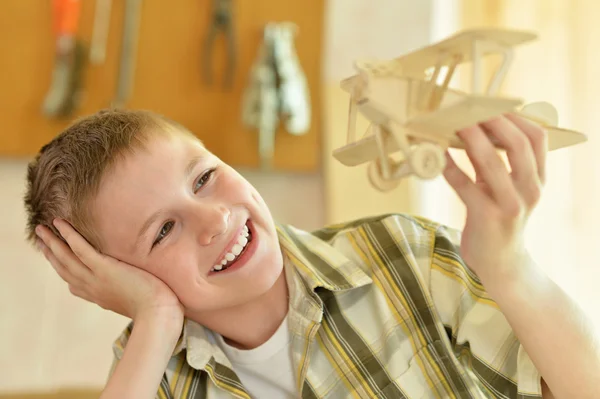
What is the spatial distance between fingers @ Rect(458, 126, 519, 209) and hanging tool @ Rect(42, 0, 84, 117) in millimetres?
1369

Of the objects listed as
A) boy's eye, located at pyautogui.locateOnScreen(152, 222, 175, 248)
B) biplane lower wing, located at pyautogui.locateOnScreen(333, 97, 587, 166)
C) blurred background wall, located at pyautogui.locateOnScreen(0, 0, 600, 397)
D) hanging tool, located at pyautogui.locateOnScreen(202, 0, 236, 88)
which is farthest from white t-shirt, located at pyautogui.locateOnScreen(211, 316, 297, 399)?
hanging tool, located at pyautogui.locateOnScreen(202, 0, 236, 88)

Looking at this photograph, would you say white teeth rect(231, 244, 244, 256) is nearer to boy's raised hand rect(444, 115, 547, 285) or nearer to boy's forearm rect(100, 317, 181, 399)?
boy's forearm rect(100, 317, 181, 399)

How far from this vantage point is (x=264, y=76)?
5.78ft

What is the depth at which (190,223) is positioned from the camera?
90 cm

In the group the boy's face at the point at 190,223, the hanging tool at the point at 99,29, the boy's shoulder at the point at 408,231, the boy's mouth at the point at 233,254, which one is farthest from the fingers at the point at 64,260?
the hanging tool at the point at 99,29

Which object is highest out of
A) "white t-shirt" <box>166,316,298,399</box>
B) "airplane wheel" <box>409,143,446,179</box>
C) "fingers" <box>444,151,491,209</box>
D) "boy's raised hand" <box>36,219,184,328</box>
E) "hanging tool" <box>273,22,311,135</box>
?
"hanging tool" <box>273,22,311,135</box>

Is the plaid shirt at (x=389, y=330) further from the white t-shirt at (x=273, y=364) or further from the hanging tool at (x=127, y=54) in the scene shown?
the hanging tool at (x=127, y=54)

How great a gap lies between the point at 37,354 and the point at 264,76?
0.97 m

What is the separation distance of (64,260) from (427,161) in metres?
0.64

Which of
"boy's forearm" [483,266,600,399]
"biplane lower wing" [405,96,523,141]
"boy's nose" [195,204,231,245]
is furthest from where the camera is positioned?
"boy's nose" [195,204,231,245]

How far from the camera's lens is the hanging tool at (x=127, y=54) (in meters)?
1.81

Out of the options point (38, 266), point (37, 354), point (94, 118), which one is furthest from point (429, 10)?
point (37, 354)

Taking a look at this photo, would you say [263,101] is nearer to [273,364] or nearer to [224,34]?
[224,34]

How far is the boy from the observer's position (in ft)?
2.94
